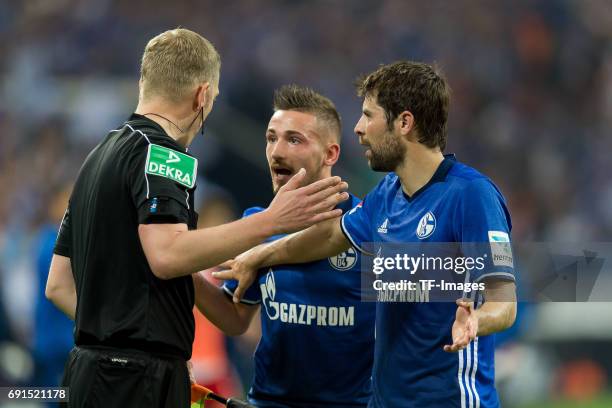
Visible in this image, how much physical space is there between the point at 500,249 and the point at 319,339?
1.18 m

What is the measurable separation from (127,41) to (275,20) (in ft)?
6.93

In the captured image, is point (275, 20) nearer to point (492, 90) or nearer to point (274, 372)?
point (492, 90)

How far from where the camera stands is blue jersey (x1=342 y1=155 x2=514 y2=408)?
357cm

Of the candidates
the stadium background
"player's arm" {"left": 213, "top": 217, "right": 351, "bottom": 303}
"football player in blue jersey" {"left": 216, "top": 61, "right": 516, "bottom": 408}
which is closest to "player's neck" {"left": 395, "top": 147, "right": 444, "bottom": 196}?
"football player in blue jersey" {"left": 216, "top": 61, "right": 516, "bottom": 408}

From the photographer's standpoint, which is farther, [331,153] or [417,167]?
[331,153]

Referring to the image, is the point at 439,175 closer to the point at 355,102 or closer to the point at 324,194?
the point at 324,194

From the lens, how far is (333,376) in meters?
4.34

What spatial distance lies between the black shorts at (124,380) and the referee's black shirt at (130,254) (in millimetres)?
43

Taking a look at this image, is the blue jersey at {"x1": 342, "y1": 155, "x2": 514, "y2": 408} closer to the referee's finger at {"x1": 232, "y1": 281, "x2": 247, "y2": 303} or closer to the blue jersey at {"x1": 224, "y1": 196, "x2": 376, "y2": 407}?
the blue jersey at {"x1": 224, "y1": 196, "x2": 376, "y2": 407}

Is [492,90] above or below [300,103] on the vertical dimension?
above

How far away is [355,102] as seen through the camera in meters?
12.5

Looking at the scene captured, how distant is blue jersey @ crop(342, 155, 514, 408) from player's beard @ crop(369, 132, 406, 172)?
183mm

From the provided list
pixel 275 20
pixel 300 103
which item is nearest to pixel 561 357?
pixel 275 20

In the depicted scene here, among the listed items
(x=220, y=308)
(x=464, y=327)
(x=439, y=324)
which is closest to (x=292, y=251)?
(x=220, y=308)
